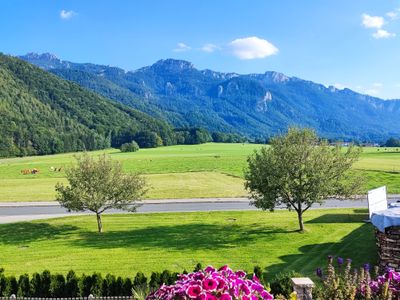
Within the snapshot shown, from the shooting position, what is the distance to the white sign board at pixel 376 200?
28156 mm

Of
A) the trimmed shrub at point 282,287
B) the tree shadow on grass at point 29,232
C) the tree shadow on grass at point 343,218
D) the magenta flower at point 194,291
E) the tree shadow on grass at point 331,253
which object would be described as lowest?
the tree shadow on grass at point 331,253

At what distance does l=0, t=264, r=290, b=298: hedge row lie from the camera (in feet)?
54.8

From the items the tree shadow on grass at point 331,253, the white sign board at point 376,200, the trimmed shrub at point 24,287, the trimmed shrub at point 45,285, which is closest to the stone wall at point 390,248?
the tree shadow on grass at point 331,253

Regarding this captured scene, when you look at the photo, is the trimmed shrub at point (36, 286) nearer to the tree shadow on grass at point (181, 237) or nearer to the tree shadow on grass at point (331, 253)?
the tree shadow on grass at point (181, 237)

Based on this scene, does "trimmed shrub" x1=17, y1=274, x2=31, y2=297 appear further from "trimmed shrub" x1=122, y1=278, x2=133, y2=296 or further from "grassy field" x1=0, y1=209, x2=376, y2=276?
"grassy field" x1=0, y1=209, x2=376, y2=276

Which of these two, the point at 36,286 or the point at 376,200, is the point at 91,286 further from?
the point at 376,200

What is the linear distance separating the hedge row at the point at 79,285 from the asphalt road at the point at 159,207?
972 inches

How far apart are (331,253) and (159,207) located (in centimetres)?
2476

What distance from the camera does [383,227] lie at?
1931cm

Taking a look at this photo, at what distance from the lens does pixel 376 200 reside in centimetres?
2912

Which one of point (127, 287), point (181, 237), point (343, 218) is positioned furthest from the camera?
point (343, 218)

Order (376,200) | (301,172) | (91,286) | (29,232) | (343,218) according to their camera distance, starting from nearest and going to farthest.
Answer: (91,286)
(376,200)
(301,172)
(29,232)
(343,218)

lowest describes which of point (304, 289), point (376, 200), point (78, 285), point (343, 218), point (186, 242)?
point (343, 218)

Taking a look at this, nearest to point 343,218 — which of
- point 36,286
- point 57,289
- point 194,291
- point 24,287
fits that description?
point 57,289
